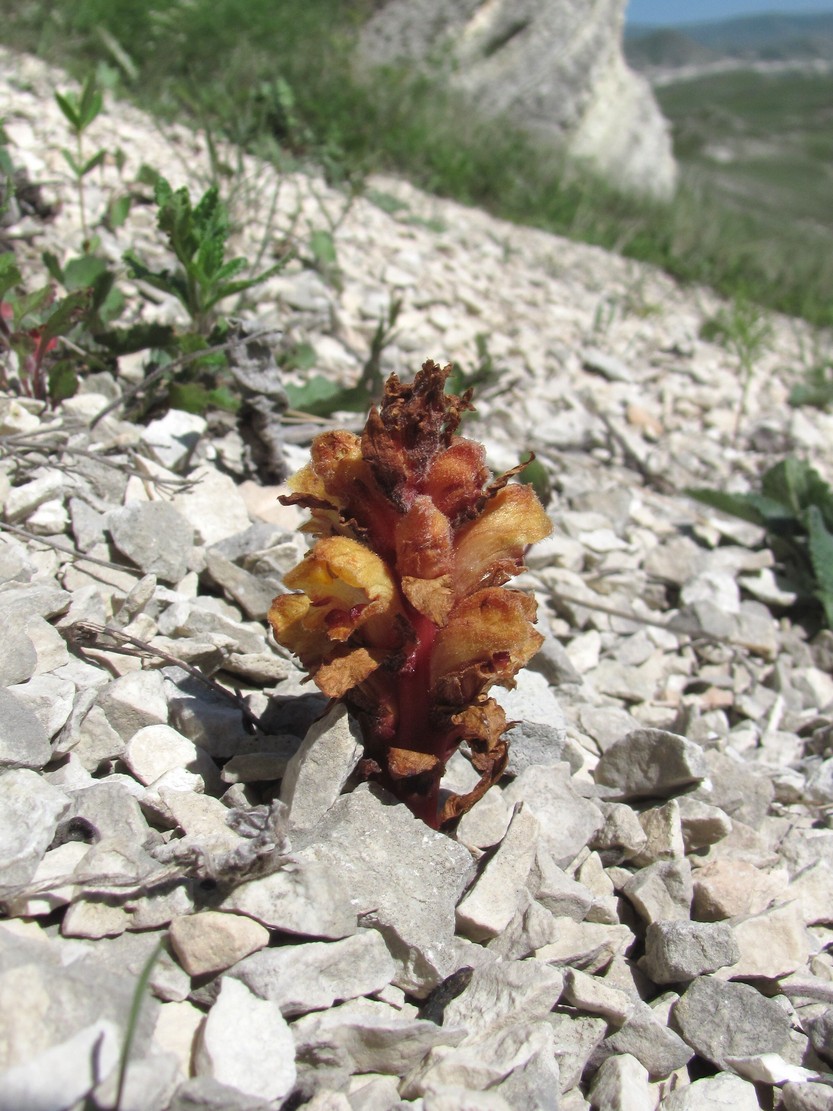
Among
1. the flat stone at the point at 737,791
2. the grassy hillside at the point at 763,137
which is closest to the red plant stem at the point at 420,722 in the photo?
the flat stone at the point at 737,791

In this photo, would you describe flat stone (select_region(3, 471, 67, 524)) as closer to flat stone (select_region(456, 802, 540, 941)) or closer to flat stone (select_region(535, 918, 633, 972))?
flat stone (select_region(456, 802, 540, 941))

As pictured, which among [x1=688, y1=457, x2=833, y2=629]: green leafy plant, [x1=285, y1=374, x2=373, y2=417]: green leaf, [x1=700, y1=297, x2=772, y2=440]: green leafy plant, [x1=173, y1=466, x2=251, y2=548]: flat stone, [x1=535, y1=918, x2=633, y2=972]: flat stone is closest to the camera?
[x1=535, y1=918, x2=633, y2=972]: flat stone

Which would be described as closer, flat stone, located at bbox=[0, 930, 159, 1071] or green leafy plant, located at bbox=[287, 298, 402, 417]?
flat stone, located at bbox=[0, 930, 159, 1071]

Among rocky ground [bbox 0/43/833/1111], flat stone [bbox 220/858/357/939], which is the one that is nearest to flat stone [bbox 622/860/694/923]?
rocky ground [bbox 0/43/833/1111]

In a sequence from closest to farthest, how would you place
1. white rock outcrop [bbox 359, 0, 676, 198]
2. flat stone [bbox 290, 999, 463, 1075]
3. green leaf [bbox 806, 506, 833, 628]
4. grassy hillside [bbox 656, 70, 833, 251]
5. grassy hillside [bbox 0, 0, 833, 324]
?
1. flat stone [bbox 290, 999, 463, 1075]
2. green leaf [bbox 806, 506, 833, 628]
3. grassy hillside [bbox 0, 0, 833, 324]
4. white rock outcrop [bbox 359, 0, 676, 198]
5. grassy hillside [bbox 656, 70, 833, 251]

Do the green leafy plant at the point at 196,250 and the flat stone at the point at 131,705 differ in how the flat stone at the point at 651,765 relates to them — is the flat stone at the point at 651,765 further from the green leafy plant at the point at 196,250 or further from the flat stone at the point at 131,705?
the green leafy plant at the point at 196,250

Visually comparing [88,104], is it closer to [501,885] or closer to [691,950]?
[501,885]

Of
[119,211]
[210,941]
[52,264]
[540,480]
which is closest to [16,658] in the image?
[210,941]
